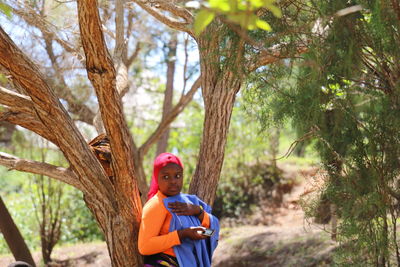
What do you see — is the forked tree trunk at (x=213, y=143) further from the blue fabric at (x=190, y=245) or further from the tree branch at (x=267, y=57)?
the blue fabric at (x=190, y=245)

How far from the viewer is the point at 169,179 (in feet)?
12.7

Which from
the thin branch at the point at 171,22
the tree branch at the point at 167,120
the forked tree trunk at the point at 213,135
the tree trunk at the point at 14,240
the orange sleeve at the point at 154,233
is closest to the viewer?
the orange sleeve at the point at 154,233

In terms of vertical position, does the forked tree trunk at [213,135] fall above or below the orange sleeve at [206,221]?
above

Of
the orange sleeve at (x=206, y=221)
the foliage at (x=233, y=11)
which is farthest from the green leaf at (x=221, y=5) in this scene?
the orange sleeve at (x=206, y=221)

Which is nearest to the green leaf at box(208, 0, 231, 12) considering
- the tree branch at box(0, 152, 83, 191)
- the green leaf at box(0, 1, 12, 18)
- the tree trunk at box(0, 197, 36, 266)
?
the green leaf at box(0, 1, 12, 18)

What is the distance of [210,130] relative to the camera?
15.5 ft

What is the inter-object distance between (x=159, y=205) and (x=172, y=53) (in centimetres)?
738

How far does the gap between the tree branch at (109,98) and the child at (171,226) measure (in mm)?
194

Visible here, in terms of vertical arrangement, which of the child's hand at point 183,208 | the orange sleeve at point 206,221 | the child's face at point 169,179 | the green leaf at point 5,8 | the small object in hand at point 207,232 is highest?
the green leaf at point 5,8

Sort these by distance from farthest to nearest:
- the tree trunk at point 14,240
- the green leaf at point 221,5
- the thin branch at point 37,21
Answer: the tree trunk at point 14,240 < the thin branch at point 37,21 < the green leaf at point 221,5

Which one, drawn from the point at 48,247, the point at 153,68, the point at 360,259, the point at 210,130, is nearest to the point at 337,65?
the point at 210,130

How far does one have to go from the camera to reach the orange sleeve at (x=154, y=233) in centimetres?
370

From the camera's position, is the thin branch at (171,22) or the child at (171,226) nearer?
the child at (171,226)

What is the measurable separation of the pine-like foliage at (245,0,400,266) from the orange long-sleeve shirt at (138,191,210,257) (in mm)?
1135
